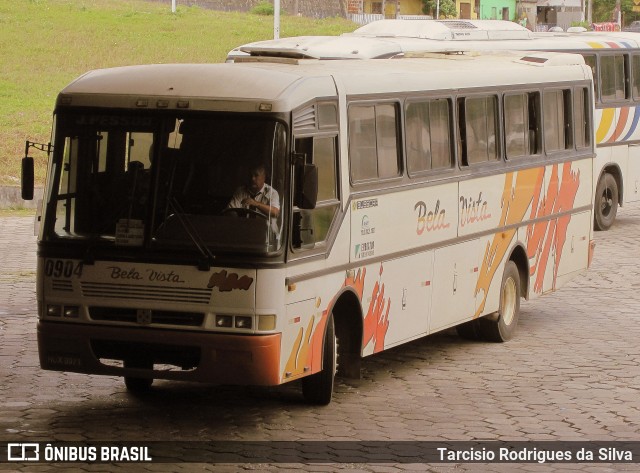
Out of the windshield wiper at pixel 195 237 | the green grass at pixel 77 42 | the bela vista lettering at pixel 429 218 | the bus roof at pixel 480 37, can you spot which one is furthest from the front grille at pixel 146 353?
the green grass at pixel 77 42

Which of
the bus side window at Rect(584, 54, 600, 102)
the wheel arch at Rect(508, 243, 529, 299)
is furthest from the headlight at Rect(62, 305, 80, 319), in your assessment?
the bus side window at Rect(584, 54, 600, 102)

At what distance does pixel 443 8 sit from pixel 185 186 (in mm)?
107048

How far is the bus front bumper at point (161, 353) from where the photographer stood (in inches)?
427

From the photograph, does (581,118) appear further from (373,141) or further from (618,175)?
(618,175)

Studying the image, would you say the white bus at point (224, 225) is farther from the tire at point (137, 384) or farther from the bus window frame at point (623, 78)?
the bus window frame at point (623, 78)

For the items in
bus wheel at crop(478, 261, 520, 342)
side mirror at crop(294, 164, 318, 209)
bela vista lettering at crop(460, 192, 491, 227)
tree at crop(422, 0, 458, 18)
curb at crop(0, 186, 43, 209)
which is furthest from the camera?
tree at crop(422, 0, 458, 18)

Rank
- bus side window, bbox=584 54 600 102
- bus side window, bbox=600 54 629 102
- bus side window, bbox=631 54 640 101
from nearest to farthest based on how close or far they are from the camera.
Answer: bus side window, bbox=584 54 600 102 → bus side window, bbox=600 54 629 102 → bus side window, bbox=631 54 640 101

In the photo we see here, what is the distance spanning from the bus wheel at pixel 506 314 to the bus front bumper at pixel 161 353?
5200 millimetres

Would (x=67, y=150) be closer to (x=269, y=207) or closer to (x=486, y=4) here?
(x=269, y=207)

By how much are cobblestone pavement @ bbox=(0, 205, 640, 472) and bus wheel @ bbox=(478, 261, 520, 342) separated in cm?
14

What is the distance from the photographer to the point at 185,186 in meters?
11.1

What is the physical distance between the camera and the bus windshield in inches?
434

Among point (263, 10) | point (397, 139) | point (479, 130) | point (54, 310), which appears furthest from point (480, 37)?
point (263, 10)

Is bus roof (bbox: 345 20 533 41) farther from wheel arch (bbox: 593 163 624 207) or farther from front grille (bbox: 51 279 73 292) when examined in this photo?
front grille (bbox: 51 279 73 292)
